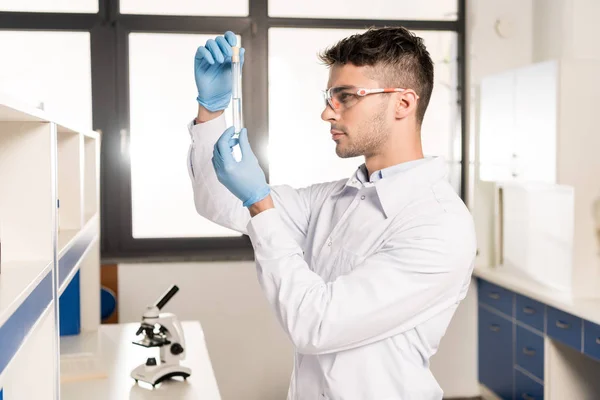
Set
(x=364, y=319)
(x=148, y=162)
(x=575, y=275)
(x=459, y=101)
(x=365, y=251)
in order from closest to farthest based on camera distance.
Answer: (x=364, y=319)
(x=365, y=251)
(x=575, y=275)
(x=148, y=162)
(x=459, y=101)

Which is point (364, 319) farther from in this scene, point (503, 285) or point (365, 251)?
point (503, 285)

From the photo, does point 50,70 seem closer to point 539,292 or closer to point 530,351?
point 539,292

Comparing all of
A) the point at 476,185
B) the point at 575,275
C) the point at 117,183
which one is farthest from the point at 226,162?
the point at 476,185

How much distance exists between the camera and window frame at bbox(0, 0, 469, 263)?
396 cm

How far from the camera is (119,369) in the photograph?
2.57 m

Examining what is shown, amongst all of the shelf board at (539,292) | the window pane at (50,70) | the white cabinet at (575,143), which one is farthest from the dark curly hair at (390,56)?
the window pane at (50,70)

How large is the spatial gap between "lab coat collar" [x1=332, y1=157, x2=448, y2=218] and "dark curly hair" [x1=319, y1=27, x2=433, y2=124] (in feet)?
0.52

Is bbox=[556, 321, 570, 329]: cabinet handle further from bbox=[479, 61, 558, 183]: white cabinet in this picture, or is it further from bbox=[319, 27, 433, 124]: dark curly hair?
bbox=[319, 27, 433, 124]: dark curly hair

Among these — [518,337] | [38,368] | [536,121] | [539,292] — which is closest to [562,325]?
[539,292]

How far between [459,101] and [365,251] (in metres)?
2.89

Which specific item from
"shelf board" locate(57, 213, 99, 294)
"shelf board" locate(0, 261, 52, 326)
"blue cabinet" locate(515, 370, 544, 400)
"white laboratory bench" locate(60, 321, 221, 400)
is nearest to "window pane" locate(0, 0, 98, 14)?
"shelf board" locate(57, 213, 99, 294)

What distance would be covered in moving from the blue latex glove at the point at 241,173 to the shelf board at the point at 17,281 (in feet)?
1.36

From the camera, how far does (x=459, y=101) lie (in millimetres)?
4359

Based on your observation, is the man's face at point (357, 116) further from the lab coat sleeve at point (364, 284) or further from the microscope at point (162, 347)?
the microscope at point (162, 347)
